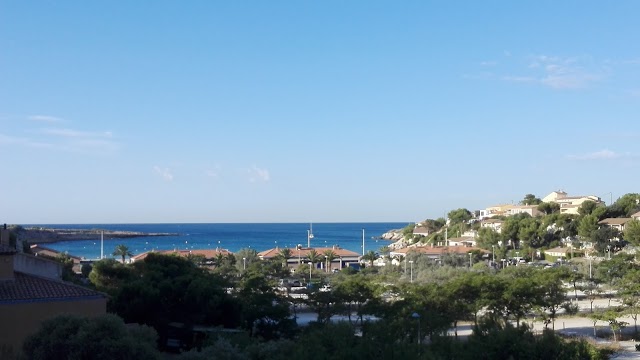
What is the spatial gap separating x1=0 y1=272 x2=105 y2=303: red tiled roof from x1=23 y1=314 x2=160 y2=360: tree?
408cm

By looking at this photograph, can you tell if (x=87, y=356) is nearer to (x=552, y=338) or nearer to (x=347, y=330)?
(x=347, y=330)

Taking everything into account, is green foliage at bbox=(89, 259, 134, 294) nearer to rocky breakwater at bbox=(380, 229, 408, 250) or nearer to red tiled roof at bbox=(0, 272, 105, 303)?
red tiled roof at bbox=(0, 272, 105, 303)

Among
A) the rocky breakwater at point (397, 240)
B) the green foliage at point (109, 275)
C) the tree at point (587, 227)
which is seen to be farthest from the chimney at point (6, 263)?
the rocky breakwater at point (397, 240)

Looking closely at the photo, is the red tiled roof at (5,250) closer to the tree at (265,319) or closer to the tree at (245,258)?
the tree at (265,319)

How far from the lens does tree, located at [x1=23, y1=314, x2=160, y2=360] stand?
10617 mm

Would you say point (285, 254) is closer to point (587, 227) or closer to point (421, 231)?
point (587, 227)

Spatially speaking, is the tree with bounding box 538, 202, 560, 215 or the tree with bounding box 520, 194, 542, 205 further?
the tree with bounding box 520, 194, 542, 205

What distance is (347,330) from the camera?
33.8 feet

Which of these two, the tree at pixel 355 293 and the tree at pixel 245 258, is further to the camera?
the tree at pixel 245 258

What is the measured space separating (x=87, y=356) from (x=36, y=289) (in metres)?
5.66

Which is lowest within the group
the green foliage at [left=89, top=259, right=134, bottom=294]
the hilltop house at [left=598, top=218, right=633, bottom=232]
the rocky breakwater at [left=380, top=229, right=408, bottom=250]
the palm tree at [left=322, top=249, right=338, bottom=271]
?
the rocky breakwater at [left=380, top=229, right=408, bottom=250]

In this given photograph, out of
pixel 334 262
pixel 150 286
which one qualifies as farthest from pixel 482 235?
pixel 150 286

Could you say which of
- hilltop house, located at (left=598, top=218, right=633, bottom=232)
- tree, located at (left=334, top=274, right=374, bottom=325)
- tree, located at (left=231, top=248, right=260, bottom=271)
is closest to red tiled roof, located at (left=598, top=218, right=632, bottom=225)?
hilltop house, located at (left=598, top=218, right=633, bottom=232)

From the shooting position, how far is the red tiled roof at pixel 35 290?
48.9 feet
